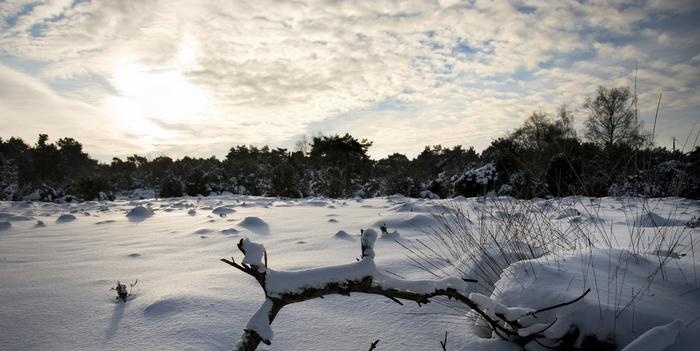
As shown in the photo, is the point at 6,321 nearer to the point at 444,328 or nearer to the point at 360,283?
the point at 360,283

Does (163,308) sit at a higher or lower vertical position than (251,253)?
lower

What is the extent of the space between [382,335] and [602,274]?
0.90 meters

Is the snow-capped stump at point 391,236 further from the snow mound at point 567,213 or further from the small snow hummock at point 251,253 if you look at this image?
the small snow hummock at point 251,253

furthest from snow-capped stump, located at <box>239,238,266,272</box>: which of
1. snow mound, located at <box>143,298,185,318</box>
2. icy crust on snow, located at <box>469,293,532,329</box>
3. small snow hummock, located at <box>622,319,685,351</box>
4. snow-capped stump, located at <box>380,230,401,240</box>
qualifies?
snow-capped stump, located at <box>380,230,401,240</box>

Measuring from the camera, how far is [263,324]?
0.73m

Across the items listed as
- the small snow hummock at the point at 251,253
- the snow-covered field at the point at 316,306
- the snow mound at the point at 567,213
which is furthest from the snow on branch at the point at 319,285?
the snow mound at the point at 567,213

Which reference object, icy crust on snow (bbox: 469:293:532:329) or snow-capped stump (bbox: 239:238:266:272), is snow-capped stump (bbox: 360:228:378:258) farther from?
icy crust on snow (bbox: 469:293:532:329)

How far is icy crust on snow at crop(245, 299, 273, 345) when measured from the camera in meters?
0.71

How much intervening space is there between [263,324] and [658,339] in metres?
1.04

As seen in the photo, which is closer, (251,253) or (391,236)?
(251,253)

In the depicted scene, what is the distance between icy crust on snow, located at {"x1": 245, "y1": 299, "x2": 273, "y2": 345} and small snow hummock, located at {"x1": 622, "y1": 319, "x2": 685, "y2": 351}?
951 millimetres

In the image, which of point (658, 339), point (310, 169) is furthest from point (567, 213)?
point (310, 169)

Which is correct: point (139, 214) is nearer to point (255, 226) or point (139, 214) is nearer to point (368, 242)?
point (255, 226)

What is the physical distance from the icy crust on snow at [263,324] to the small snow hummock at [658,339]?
951 mm
